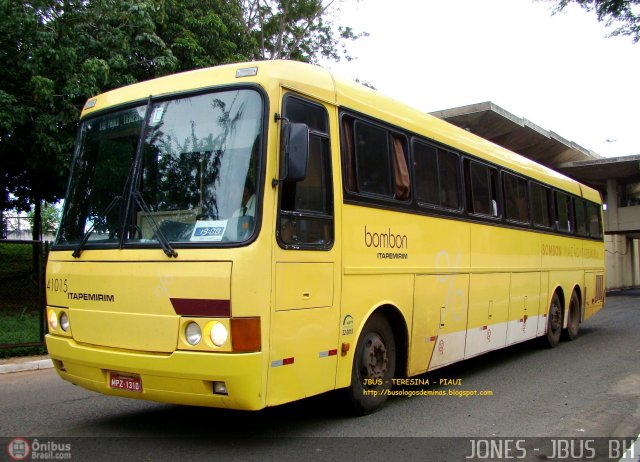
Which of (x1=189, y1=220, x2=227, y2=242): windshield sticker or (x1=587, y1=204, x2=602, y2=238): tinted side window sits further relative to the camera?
(x1=587, y1=204, x2=602, y2=238): tinted side window

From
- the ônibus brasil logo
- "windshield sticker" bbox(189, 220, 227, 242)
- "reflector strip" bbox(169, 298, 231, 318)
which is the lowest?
the ônibus brasil logo

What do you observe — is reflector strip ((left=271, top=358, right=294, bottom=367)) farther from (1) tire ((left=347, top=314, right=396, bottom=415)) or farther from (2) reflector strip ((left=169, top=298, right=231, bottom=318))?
(1) tire ((left=347, top=314, right=396, bottom=415))

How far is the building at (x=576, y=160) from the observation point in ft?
90.2

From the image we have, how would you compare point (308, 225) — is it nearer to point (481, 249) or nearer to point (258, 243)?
point (258, 243)

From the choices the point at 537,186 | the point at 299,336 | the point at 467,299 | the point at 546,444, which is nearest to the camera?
the point at 299,336

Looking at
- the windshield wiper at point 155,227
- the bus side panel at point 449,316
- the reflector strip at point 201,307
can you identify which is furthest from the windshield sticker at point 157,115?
the bus side panel at point 449,316

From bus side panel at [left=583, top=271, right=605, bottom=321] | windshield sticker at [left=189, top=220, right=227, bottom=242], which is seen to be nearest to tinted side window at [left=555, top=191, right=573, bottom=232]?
bus side panel at [left=583, top=271, right=605, bottom=321]

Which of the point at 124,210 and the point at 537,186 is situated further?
the point at 537,186

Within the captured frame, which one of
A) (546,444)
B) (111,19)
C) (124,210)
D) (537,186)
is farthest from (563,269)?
(111,19)

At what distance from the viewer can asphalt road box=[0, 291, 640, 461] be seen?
5.02 meters

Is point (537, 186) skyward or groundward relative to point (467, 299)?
skyward

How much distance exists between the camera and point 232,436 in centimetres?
538

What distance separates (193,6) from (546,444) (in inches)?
567

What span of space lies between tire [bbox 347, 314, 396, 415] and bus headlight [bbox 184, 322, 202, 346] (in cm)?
Result: 176
